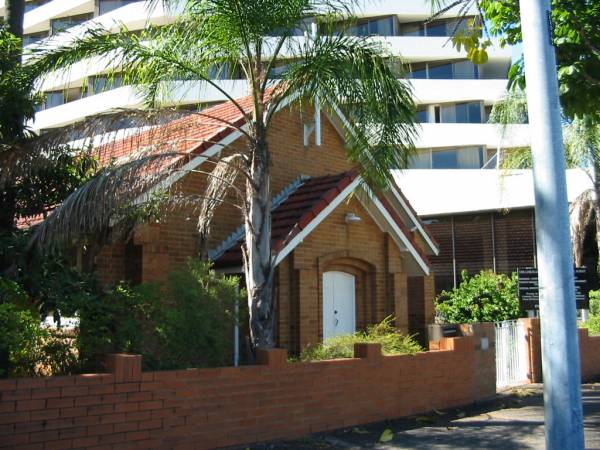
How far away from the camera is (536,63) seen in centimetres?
516

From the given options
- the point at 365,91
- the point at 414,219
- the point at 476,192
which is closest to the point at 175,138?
the point at 365,91

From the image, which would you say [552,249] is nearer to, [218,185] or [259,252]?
[259,252]

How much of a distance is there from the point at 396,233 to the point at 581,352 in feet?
16.4

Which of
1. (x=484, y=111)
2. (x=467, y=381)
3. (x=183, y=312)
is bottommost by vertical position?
(x=467, y=381)

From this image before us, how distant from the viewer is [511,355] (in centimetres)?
1427

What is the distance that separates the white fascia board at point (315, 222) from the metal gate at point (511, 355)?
427cm

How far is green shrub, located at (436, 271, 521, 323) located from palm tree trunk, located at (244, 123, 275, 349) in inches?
447

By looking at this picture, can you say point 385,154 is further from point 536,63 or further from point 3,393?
point 3,393

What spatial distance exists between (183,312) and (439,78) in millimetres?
32452

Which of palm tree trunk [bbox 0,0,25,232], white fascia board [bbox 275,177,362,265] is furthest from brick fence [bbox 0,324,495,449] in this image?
white fascia board [bbox 275,177,362,265]

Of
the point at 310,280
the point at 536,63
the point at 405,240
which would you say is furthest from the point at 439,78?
the point at 536,63

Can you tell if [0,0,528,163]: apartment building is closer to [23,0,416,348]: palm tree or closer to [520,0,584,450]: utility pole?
[23,0,416,348]: palm tree

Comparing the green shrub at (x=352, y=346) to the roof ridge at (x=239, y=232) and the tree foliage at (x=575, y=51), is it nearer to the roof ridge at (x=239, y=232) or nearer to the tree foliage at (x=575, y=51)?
the roof ridge at (x=239, y=232)

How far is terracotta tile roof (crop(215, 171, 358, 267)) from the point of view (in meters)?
11.7
